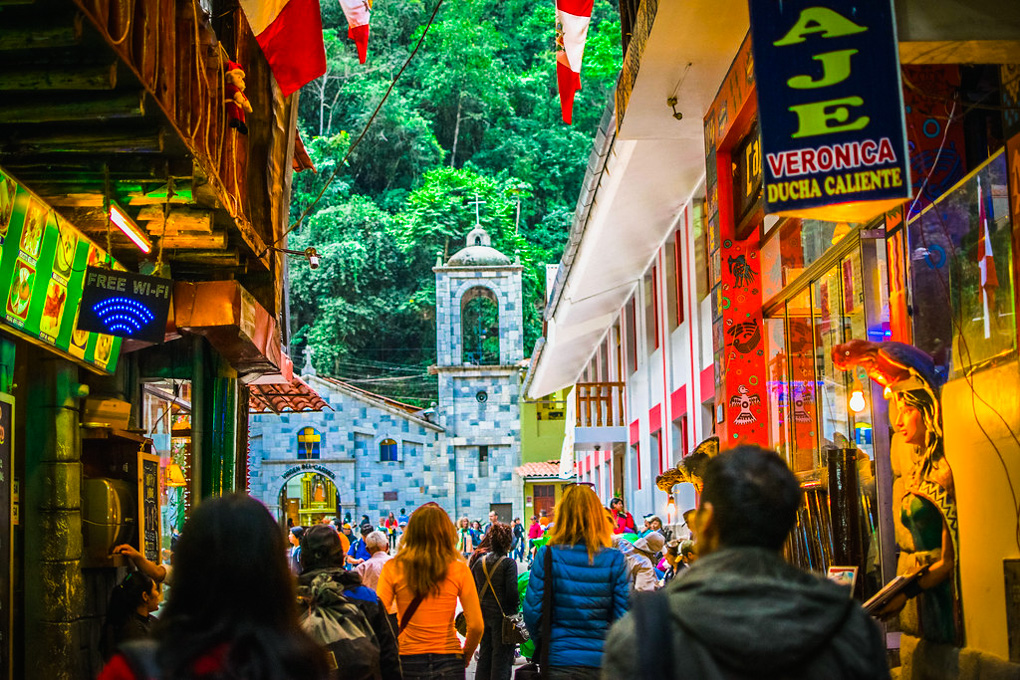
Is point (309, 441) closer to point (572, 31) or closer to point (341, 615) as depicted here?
Result: point (572, 31)

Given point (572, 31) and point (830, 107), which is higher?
point (572, 31)

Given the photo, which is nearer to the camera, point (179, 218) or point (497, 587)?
point (497, 587)

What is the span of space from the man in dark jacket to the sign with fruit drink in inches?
265

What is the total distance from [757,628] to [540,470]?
4330 centimetres

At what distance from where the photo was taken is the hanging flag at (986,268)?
629cm

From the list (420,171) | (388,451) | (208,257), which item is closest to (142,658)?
(208,257)

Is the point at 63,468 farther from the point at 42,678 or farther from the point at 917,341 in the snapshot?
the point at 917,341

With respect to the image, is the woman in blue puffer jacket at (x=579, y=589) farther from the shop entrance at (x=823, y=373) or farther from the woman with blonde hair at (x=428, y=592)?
the shop entrance at (x=823, y=373)

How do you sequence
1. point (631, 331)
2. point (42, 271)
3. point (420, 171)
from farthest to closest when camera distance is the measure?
point (420, 171)
point (631, 331)
point (42, 271)

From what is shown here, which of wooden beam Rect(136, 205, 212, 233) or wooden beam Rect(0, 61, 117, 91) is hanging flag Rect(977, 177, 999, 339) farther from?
wooden beam Rect(136, 205, 212, 233)

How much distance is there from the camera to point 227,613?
9.43 ft

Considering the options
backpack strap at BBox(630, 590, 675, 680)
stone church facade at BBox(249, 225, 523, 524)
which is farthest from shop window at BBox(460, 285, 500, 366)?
backpack strap at BBox(630, 590, 675, 680)

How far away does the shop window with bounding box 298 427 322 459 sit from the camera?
48688mm

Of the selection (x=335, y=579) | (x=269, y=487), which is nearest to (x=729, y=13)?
(x=335, y=579)
